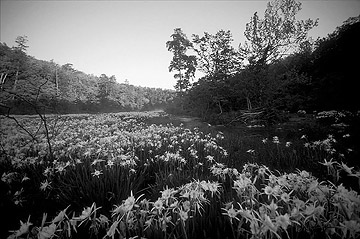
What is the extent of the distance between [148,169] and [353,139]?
18.2 feet

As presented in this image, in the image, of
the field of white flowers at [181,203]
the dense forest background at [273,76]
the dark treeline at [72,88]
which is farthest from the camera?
the dark treeline at [72,88]

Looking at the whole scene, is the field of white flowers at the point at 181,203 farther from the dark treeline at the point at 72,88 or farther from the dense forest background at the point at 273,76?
the dark treeline at the point at 72,88

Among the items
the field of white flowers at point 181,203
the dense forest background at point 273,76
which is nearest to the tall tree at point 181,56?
the dense forest background at point 273,76

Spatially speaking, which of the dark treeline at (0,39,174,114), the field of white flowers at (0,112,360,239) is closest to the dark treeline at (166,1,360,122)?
the field of white flowers at (0,112,360,239)

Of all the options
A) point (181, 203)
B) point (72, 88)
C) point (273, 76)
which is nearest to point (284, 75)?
point (273, 76)

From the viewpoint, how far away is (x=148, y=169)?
3504mm

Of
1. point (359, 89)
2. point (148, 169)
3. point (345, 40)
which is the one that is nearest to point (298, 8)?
point (345, 40)

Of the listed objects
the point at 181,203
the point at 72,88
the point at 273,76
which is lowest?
the point at 181,203

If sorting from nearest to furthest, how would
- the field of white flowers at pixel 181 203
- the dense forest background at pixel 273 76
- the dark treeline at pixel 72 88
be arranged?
the field of white flowers at pixel 181 203, the dense forest background at pixel 273 76, the dark treeline at pixel 72 88

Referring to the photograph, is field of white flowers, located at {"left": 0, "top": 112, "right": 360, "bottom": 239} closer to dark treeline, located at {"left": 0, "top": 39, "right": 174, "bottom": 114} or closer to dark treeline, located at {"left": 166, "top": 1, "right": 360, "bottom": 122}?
dark treeline, located at {"left": 166, "top": 1, "right": 360, "bottom": 122}

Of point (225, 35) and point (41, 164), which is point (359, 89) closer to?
point (225, 35)

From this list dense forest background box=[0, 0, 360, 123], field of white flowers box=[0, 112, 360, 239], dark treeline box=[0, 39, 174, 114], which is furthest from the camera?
dark treeline box=[0, 39, 174, 114]

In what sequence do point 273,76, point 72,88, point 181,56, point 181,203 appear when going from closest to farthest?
1. point 181,203
2. point 273,76
3. point 181,56
4. point 72,88

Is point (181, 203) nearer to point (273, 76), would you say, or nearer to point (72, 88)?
point (273, 76)
